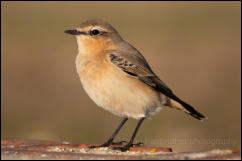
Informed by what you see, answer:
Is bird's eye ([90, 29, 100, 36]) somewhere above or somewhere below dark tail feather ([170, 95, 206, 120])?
above

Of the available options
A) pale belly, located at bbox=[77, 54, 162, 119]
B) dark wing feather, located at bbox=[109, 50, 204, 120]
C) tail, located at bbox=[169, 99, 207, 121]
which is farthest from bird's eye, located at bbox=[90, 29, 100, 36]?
tail, located at bbox=[169, 99, 207, 121]

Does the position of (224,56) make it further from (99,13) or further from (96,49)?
(96,49)

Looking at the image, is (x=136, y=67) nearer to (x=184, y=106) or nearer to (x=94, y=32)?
(x=94, y=32)

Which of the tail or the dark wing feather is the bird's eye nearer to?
the dark wing feather

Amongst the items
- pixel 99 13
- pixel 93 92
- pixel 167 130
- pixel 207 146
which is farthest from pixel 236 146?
pixel 99 13

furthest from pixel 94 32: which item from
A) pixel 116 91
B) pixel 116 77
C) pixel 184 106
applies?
pixel 184 106

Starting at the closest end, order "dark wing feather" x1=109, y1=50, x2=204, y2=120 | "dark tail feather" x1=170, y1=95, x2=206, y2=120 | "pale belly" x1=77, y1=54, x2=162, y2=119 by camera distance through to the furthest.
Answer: "pale belly" x1=77, y1=54, x2=162, y2=119 < "dark wing feather" x1=109, y1=50, x2=204, y2=120 < "dark tail feather" x1=170, y1=95, x2=206, y2=120

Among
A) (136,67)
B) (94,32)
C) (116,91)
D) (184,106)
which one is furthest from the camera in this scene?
(184,106)
